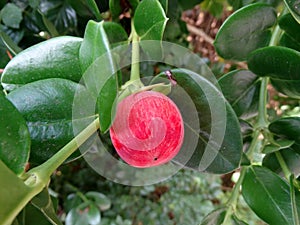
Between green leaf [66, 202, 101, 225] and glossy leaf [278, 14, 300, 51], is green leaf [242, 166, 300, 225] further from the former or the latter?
green leaf [66, 202, 101, 225]

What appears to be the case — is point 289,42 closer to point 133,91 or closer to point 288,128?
point 288,128

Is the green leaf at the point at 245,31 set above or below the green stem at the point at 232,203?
above

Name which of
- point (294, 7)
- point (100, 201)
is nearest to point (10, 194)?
point (294, 7)

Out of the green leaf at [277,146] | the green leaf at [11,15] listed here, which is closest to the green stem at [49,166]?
the green leaf at [277,146]

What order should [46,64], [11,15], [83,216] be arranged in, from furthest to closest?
[83,216] < [11,15] < [46,64]

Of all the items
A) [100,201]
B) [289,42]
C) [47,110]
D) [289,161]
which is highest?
[47,110]

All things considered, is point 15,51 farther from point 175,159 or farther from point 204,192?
point 204,192

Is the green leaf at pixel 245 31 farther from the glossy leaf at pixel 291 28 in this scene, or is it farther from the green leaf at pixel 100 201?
the green leaf at pixel 100 201
